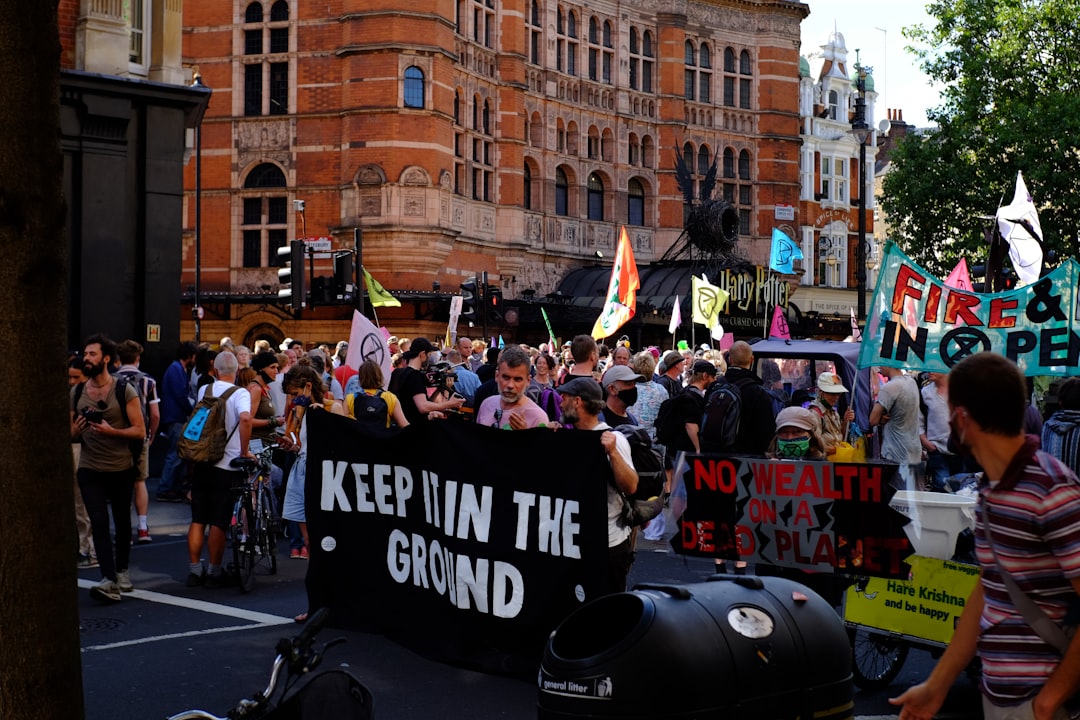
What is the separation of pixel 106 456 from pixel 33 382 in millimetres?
6466

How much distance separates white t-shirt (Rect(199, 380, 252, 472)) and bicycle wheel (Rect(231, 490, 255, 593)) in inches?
13.0

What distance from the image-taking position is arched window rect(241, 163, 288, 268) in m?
37.3

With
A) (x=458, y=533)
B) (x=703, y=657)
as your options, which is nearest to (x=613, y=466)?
(x=458, y=533)

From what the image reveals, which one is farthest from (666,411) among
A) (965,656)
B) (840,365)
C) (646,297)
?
(646,297)

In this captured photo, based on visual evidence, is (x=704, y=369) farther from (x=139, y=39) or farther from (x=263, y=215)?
(x=263, y=215)

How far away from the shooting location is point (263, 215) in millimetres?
37469

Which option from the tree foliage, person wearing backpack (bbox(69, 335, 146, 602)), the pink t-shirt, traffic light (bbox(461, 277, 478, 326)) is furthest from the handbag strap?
the tree foliage

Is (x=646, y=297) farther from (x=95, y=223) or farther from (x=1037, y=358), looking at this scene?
(x=1037, y=358)

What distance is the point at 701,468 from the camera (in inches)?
301

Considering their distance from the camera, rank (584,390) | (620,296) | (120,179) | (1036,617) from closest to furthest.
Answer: (1036,617), (584,390), (120,179), (620,296)

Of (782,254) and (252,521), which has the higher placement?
(782,254)

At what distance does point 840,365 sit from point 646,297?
24236 mm

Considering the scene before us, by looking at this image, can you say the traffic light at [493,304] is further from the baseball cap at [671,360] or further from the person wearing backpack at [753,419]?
the person wearing backpack at [753,419]

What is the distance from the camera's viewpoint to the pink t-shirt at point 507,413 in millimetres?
8492
